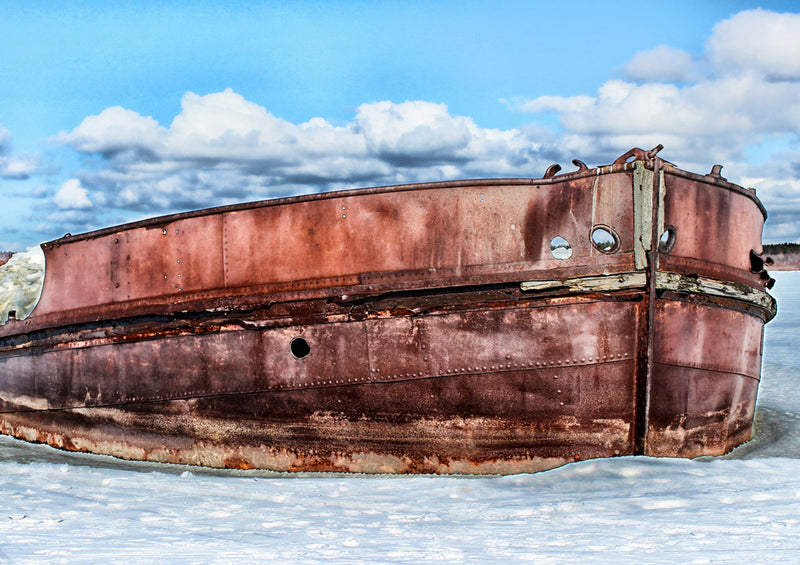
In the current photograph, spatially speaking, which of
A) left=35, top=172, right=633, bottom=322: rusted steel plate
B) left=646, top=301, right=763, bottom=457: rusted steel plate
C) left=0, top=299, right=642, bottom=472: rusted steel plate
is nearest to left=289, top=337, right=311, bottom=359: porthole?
left=0, top=299, right=642, bottom=472: rusted steel plate

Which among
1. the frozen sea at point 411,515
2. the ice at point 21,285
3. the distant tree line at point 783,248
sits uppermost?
the distant tree line at point 783,248

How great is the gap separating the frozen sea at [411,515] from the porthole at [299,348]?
96 cm

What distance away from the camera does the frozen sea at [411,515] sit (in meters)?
3.31

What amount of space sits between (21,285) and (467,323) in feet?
23.3

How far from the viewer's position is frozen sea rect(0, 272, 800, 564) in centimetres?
331

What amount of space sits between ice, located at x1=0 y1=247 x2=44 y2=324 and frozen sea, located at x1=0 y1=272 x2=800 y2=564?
360 centimetres

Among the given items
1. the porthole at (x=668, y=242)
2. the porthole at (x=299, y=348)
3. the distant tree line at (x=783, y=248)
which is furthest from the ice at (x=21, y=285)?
the distant tree line at (x=783, y=248)

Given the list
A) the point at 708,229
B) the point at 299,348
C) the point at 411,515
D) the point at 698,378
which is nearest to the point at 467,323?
the point at 299,348

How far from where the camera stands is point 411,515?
4.21 metres

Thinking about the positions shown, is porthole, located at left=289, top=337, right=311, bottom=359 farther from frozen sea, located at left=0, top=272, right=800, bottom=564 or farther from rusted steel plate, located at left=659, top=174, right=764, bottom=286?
rusted steel plate, located at left=659, top=174, right=764, bottom=286

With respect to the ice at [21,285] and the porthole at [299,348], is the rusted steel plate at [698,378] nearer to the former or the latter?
the porthole at [299,348]

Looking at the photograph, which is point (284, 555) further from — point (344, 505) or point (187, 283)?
point (187, 283)

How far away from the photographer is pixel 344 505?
4.53m

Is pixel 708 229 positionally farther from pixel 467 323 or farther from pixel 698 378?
pixel 467 323
